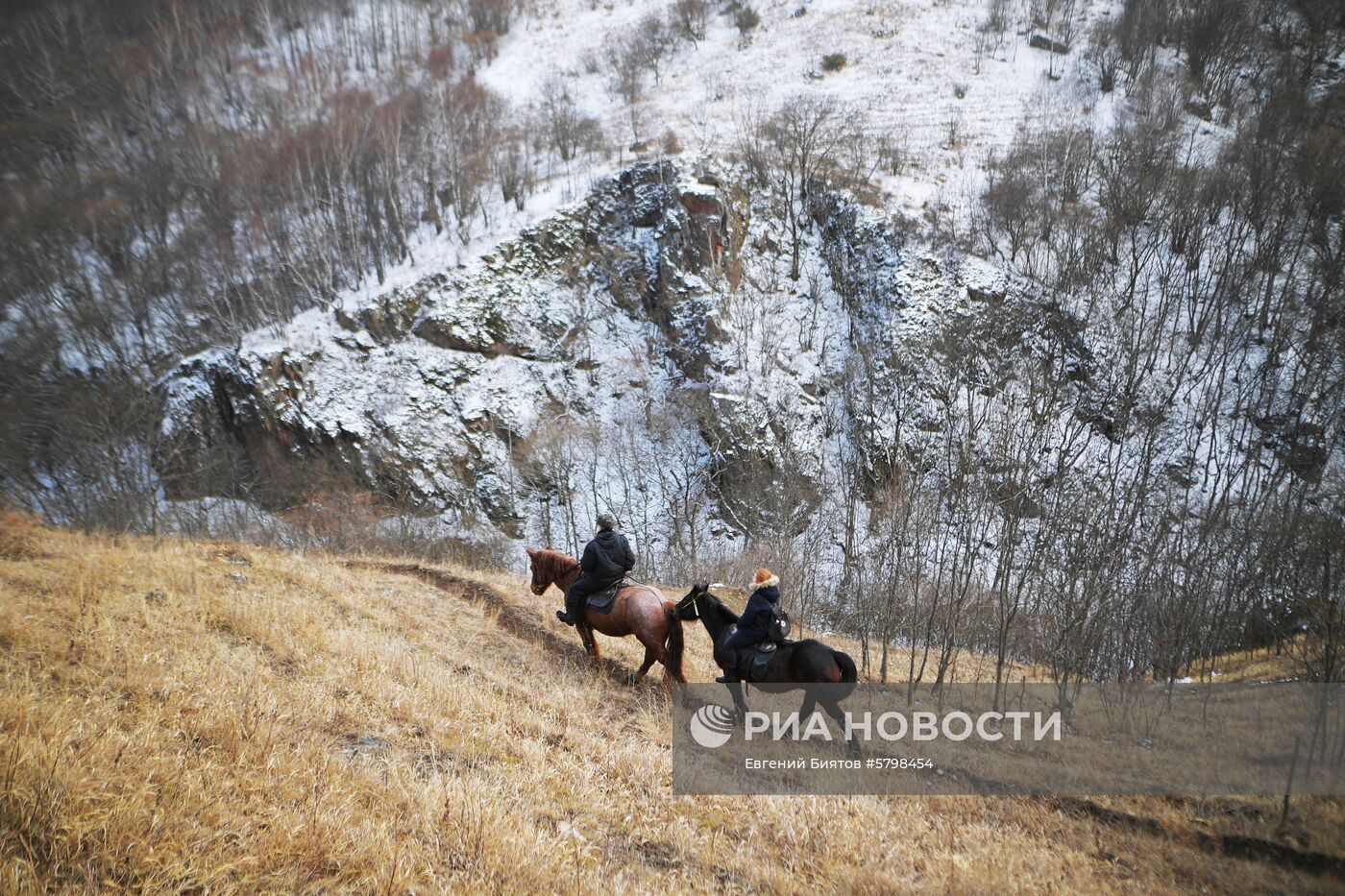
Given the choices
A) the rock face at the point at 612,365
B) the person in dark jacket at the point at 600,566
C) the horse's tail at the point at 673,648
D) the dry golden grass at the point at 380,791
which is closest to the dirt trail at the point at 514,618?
the horse's tail at the point at 673,648

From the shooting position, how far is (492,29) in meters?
64.1

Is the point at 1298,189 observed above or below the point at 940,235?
above

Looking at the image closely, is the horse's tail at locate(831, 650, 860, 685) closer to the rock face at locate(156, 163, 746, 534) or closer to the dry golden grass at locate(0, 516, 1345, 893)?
the dry golden grass at locate(0, 516, 1345, 893)

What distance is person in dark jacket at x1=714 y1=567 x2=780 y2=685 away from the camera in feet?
25.2

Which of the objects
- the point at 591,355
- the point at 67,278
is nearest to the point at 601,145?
the point at 591,355

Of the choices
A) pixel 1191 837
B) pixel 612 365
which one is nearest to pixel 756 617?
pixel 1191 837

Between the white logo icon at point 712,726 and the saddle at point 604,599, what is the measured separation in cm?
202

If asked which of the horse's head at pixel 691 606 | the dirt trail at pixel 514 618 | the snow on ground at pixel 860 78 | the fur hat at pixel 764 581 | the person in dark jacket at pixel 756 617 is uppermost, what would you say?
the snow on ground at pixel 860 78

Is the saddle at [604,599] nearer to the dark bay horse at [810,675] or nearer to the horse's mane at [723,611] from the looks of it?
the horse's mane at [723,611]

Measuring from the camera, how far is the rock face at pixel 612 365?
33062 mm

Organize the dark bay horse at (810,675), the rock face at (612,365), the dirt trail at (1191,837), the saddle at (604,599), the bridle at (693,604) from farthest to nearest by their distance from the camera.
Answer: the rock face at (612,365) → the saddle at (604,599) → the bridle at (693,604) → the dark bay horse at (810,675) → the dirt trail at (1191,837)

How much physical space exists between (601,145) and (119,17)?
166ft

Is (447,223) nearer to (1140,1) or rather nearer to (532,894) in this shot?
(532,894)

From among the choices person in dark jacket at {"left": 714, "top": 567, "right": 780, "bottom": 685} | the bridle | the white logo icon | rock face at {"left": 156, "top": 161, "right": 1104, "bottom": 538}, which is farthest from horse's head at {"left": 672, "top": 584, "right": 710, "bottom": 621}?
rock face at {"left": 156, "top": 161, "right": 1104, "bottom": 538}
